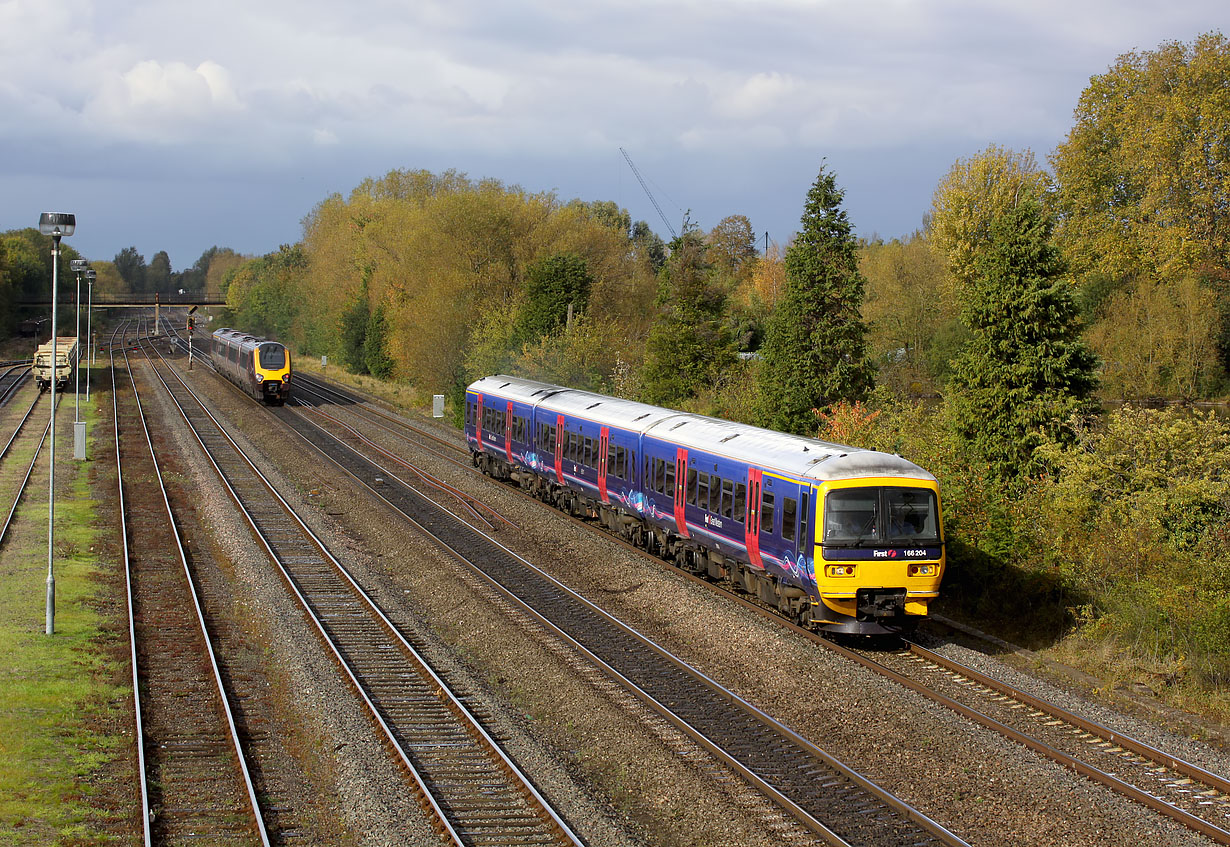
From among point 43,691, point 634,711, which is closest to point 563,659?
point 634,711

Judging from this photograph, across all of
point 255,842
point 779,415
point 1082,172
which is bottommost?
point 255,842

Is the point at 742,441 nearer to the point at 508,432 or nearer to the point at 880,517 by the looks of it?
the point at 880,517

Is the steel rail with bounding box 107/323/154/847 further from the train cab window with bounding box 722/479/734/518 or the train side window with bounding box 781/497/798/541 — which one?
the train cab window with bounding box 722/479/734/518

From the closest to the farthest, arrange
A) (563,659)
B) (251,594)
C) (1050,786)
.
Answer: (1050,786) < (563,659) < (251,594)

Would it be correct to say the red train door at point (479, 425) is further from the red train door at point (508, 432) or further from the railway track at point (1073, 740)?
the railway track at point (1073, 740)

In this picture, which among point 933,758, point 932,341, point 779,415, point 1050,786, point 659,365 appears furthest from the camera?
point 932,341

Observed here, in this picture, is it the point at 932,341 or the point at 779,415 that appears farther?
the point at 932,341

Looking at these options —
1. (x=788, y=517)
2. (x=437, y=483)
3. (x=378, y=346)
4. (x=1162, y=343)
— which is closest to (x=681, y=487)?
(x=788, y=517)

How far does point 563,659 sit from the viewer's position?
15.8 meters

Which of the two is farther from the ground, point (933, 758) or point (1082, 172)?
point (1082, 172)

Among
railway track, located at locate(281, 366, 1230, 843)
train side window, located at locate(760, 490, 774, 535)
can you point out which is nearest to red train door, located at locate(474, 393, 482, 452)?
train side window, located at locate(760, 490, 774, 535)

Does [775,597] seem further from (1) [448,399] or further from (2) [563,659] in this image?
(1) [448,399]

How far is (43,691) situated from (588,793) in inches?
313

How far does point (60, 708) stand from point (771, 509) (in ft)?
35.3
